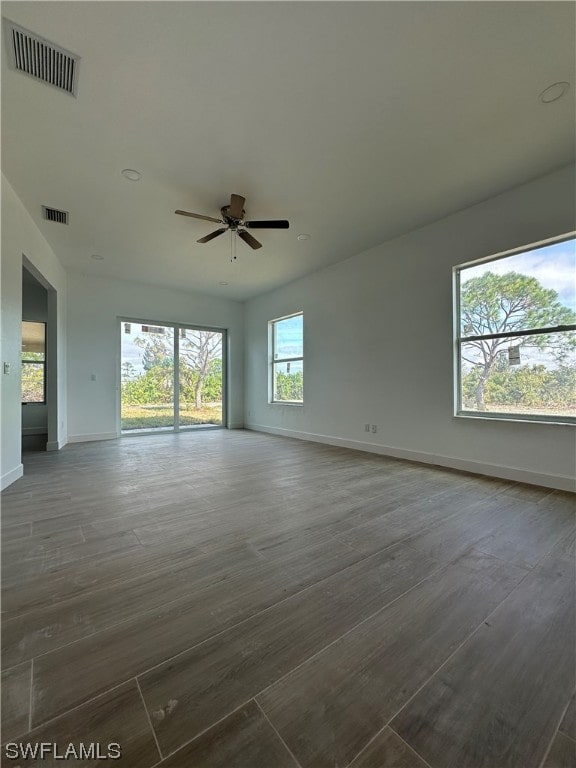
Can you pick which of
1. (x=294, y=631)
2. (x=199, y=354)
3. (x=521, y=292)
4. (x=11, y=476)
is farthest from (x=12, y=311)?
(x=521, y=292)

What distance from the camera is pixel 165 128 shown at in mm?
2561

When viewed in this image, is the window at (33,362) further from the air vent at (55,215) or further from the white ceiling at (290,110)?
the air vent at (55,215)

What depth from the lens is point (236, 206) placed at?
3.33 metres

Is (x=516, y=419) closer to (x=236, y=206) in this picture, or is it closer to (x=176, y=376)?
(x=236, y=206)

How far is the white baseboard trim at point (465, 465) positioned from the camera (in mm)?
3141

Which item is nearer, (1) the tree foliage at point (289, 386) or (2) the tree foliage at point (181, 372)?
(1) the tree foliage at point (289, 386)

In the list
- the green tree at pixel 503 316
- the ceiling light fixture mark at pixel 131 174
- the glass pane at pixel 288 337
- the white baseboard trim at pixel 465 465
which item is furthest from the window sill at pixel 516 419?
the ceiling light fixture mark at pixel 131 174

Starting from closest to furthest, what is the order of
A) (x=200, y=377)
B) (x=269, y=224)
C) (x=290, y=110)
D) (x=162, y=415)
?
1. (x=290, y=110)
2. (x=269, y=224)
3. (x=162, y=415)
4. (x=200, y=377)

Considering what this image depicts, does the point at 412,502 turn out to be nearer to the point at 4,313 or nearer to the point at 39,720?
the point at 39,720

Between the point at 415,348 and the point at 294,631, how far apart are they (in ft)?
A: 12.4

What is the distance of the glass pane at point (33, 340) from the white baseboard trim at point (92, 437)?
2.52m

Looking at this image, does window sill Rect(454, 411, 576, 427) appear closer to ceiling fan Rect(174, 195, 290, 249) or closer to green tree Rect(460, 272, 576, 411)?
Result: green tree Rect(460, 272, 576, 411)

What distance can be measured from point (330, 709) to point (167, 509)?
2.01m

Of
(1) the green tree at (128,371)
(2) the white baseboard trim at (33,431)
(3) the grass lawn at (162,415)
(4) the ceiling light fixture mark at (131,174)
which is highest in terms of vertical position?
(4) the ceiling light fixture mark at (131,174)
